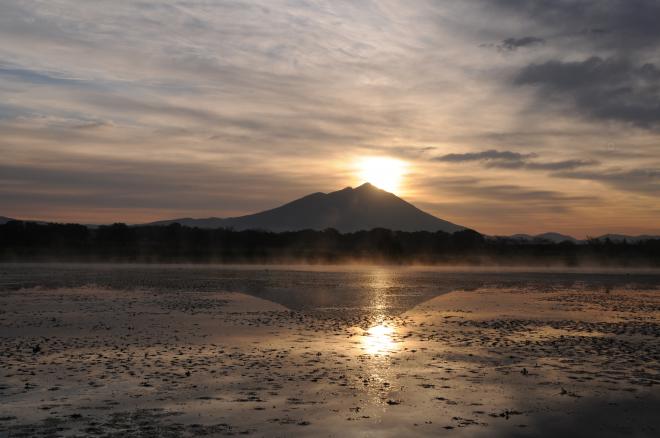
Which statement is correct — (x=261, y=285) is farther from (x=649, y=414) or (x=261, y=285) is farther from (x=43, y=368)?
(x=649, y=414)

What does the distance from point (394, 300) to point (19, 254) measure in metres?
108

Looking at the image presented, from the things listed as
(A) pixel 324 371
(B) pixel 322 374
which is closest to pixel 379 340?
(A) pixel 324 371

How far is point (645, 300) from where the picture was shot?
4459cm

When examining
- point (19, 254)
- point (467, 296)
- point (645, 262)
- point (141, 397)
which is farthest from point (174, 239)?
point (141, 397)

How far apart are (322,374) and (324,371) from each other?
395mm

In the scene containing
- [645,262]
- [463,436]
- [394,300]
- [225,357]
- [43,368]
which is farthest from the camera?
[645,262]

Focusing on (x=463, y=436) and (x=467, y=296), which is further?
(x=467, y=296)

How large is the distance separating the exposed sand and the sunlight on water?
0.05 metres

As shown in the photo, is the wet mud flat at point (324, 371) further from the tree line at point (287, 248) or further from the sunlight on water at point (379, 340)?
the tree line at point (287, 248)

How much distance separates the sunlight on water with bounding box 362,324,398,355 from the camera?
74.1 feet

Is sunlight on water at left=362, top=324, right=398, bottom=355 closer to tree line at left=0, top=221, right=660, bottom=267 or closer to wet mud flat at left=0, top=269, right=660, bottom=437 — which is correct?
wet mud flat at left=0, top=269, right=660, bottom=437

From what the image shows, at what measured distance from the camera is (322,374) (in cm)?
1814

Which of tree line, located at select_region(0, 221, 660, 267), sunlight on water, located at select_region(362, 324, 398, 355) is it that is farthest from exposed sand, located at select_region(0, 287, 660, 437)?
tree line, located at select_region(0, 221, 660, 267)

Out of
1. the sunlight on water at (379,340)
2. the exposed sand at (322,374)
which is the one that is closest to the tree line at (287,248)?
the exposed sand at (322,374)
